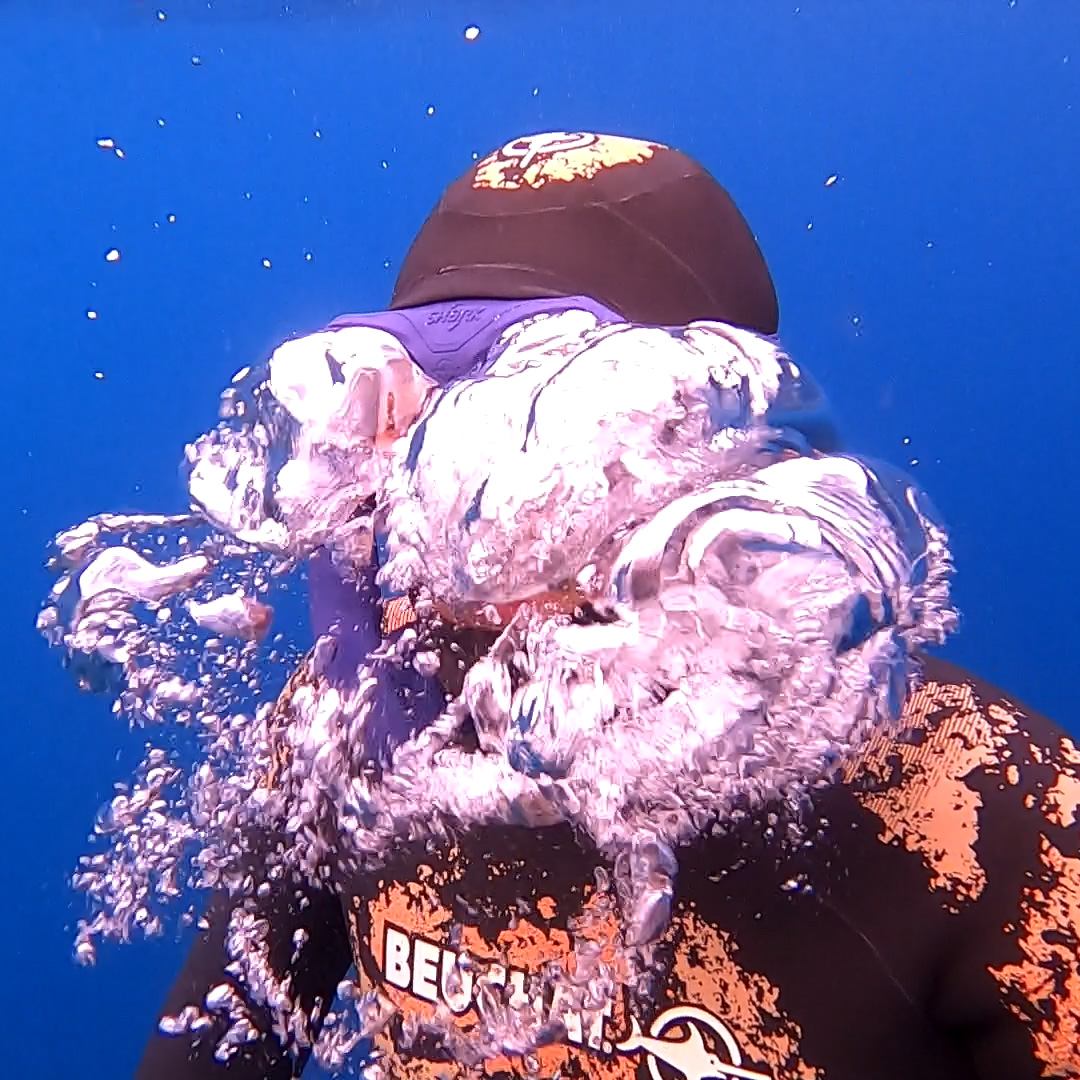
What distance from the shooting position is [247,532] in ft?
3.68

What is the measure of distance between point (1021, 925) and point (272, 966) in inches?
32.6

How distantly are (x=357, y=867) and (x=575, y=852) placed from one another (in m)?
0.28

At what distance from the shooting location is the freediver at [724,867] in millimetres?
750

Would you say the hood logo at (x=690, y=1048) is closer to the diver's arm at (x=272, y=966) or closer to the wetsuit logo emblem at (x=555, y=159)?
the diver's arm at (x=272, y=966)

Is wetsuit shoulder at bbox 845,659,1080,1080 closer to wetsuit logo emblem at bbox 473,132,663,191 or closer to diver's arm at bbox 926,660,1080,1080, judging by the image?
diver's arm at bbox 926,660,1080,1080

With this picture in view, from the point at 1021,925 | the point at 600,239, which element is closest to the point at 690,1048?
the point at 1021,925

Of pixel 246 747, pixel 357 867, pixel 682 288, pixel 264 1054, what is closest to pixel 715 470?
pixel 682 288

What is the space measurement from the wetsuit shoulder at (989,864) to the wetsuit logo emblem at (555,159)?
599 mm

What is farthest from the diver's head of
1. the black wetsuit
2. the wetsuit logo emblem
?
the black wetsuit

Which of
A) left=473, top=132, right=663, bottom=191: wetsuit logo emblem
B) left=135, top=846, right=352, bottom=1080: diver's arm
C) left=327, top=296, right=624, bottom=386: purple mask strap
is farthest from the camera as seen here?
left=135, top=846, right=352, bottom=1080: diver's arm

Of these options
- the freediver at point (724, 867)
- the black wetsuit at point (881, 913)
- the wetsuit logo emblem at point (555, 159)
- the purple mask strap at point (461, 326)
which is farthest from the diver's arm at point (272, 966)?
the wetsuit logo emblem at point (555, 159)

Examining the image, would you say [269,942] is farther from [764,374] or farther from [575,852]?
[764,374]

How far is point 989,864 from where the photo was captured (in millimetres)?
746

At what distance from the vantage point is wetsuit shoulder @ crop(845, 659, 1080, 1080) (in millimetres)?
730
